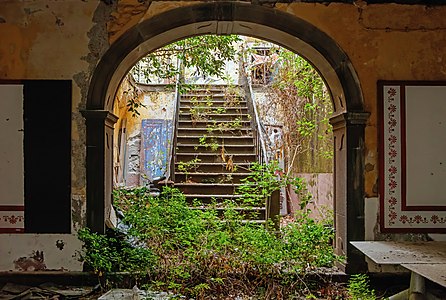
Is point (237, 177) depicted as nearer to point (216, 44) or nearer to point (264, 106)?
point (216, 44)

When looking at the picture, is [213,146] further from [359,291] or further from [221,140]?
[359,291]

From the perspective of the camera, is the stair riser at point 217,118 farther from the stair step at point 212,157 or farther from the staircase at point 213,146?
the stair step at point 212,157

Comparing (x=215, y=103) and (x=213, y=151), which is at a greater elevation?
(x=215, y=103)

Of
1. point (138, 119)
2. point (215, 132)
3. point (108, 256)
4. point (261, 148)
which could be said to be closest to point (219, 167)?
point (261, 148)

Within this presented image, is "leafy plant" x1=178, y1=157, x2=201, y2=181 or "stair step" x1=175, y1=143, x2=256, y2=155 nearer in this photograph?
"leafy plant" x1=178, y1=157, x2=201, y2=181

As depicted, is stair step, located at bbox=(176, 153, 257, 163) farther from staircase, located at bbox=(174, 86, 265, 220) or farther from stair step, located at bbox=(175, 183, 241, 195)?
stair step, located at bbox=(175, 183, 241, 195)

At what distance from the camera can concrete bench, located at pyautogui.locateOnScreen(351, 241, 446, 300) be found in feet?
11.6

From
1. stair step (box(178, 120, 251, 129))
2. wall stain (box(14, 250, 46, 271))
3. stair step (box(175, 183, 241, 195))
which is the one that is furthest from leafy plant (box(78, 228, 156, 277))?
stair step (box(178, 120, 251, 129))

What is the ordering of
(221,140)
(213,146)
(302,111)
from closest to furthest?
(213,146) < (221,140) < (302,111)

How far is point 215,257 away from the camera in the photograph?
16.3 ft

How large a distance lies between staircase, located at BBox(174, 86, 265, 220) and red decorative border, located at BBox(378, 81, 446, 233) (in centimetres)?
198

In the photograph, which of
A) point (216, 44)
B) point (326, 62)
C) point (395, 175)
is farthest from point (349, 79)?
point (216, 44)

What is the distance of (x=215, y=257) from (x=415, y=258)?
1993 mm

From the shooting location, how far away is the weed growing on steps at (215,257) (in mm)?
4762
